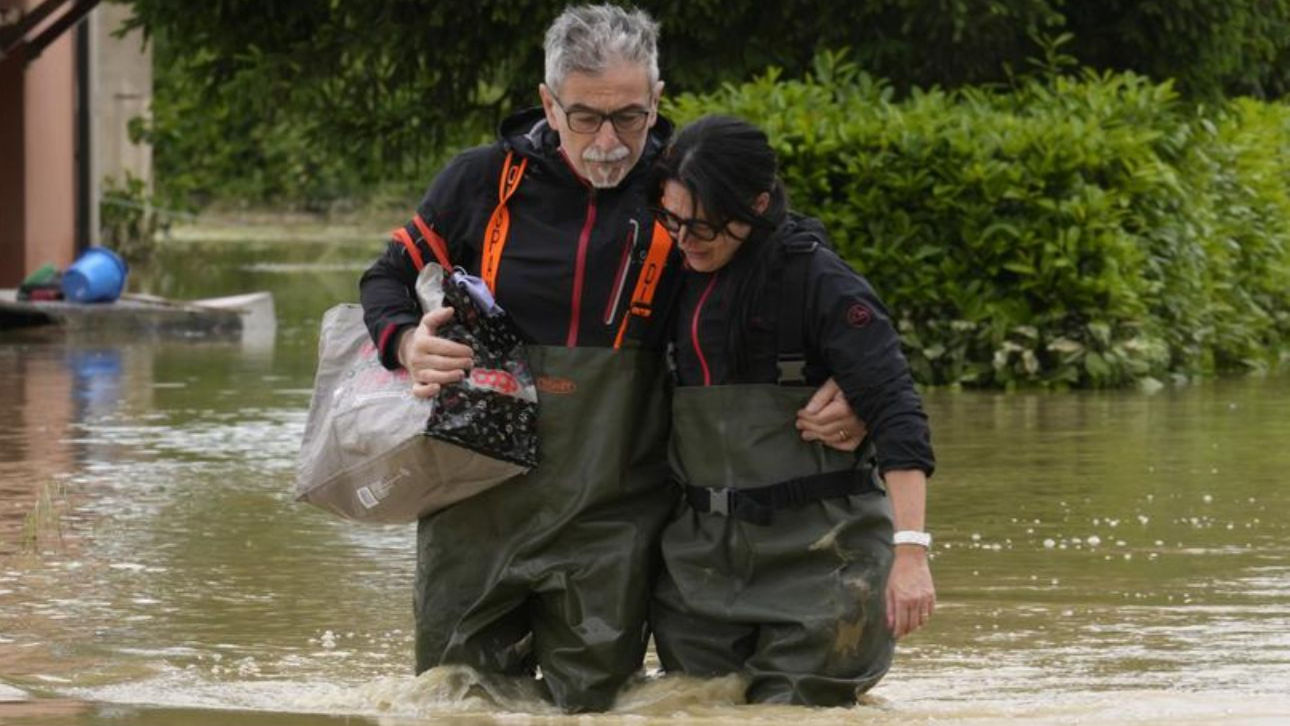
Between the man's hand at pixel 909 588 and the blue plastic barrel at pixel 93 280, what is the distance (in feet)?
54.6

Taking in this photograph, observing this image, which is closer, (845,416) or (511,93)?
(845,416)

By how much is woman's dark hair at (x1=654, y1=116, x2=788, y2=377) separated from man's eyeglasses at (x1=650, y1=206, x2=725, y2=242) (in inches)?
0.6

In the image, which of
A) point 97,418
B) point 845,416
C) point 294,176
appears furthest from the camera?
point 294,176

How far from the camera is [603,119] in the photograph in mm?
5809

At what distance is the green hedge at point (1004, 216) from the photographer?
1550 cm

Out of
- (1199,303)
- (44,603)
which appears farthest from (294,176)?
(44,603)

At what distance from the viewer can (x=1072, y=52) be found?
18844mm

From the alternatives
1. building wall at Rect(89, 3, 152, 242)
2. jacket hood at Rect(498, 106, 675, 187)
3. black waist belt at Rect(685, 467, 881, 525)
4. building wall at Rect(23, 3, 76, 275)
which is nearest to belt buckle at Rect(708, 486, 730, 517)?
black waist belt at Rect(685, 467, 881, 525)

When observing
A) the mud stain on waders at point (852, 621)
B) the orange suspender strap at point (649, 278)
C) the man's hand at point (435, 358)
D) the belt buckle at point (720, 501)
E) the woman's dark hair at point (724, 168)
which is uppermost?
the woman's dark hair at point (724, 168)

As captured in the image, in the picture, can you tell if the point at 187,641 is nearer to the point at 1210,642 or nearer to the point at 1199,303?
the point at 1210,642

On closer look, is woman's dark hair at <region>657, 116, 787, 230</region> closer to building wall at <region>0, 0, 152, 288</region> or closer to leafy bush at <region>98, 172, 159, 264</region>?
building wall at <region>0, 0, 152, 288</region>

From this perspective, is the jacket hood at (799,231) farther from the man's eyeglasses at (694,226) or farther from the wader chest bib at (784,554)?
the wader chest bib at (784,554)

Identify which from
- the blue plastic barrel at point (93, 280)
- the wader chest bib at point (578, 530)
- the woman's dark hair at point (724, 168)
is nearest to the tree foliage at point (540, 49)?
the blue plastic barrel at point (93, 280)

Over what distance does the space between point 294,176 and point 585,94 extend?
5065cm
